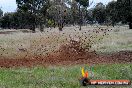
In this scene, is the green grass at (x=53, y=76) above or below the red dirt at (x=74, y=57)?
above

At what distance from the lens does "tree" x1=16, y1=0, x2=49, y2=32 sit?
86438 millimetres

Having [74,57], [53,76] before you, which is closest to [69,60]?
[74,57]

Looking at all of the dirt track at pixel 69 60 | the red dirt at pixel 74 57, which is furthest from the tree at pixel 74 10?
the dirt track at pixel 69 60

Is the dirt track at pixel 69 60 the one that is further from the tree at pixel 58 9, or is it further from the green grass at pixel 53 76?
the tree at pixel 58 9

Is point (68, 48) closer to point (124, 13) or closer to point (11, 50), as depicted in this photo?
point (11, 50)

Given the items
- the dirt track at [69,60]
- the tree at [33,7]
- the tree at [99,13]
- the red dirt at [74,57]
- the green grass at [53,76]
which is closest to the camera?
the green grass at [53,76]

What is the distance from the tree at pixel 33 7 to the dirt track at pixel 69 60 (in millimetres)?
64074

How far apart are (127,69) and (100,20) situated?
344 feet

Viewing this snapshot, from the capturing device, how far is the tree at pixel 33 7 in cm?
8644

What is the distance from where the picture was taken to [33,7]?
3445 inches

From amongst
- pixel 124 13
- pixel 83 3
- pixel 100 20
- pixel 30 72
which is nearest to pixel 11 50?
pixel 30 72

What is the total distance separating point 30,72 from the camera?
1422cm

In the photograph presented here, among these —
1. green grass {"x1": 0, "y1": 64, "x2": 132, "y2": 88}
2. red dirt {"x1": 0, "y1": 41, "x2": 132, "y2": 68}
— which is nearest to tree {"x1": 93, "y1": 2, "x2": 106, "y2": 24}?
red dirt {"x1": 0, "y1": 41, "x2": 132, "y2": 68}

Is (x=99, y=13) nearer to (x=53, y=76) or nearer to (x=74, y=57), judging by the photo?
(x=74, y=57)
